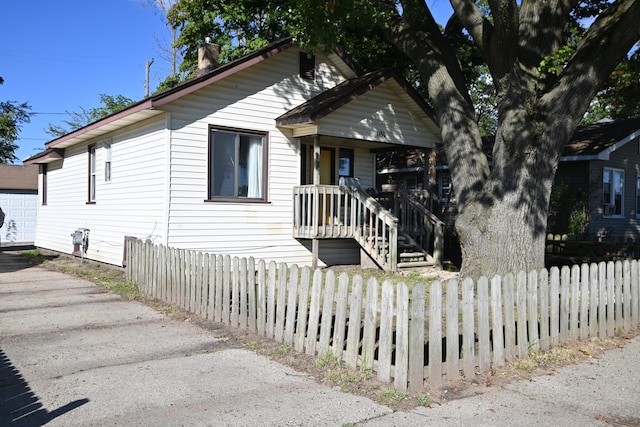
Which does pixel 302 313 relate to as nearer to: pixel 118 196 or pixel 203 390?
pixel 203 390

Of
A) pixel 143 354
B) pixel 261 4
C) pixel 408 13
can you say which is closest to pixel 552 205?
pixel 408 13

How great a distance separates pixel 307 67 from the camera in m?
14.9

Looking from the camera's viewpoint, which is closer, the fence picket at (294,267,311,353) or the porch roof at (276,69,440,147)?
the fence picket at (294,267,311,353)

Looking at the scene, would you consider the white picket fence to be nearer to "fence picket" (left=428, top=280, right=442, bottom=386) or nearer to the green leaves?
"fence picket" (left=428, top=280, right=442, bottom=386)

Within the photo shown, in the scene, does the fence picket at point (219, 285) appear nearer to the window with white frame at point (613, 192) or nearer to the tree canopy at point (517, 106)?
the tree canopy at point (517, 106)

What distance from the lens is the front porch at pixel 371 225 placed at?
13001 mm

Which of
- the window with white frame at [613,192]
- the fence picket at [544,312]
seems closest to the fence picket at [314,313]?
the fence picket at [544,312]

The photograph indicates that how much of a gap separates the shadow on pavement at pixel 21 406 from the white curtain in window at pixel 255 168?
8.43m

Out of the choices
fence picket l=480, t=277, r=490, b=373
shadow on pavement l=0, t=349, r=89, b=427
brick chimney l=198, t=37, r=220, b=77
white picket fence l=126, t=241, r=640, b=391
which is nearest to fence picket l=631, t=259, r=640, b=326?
white picket fence l=126, t=241, r=640, b=391

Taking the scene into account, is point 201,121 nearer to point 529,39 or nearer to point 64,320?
point 64,320

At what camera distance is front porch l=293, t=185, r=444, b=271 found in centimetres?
1300

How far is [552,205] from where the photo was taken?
2181 cm

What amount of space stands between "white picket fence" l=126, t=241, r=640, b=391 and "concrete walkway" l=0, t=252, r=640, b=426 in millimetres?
472

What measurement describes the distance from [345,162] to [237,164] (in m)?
4.18
